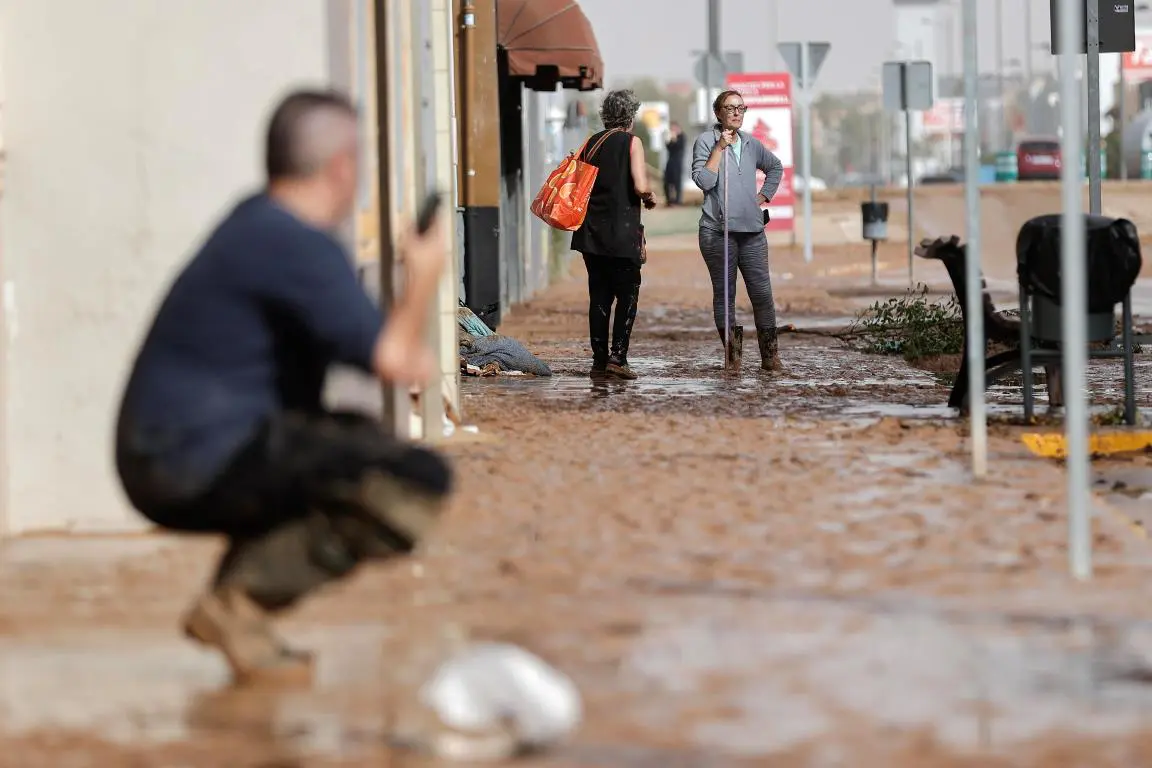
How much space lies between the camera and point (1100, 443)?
1190cm

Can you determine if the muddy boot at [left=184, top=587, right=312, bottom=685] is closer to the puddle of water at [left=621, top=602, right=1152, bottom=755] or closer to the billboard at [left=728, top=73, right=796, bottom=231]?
the puddle of water at [left=621, top=602, right=1152, bottom=755]

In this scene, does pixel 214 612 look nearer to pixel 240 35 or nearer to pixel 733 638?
pixel 733 638

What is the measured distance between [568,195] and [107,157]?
690 cm

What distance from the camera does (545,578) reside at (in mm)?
7844

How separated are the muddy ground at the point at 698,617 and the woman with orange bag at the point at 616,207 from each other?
11.7ft

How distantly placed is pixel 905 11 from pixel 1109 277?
122 meters

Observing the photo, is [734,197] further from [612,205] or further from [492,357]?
[492,357]

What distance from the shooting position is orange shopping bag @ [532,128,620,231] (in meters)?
15.4

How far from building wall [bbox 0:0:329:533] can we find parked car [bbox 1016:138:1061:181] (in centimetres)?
7363

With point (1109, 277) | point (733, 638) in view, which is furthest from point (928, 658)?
point (1109, 277)

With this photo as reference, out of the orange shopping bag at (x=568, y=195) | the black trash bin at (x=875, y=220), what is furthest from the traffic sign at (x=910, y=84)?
the orange shopping bag at (x=568, y=195)

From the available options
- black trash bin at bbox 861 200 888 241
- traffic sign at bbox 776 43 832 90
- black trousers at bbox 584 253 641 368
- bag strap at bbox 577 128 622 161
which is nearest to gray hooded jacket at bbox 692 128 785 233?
bag strap at bbox 577 128 622 161

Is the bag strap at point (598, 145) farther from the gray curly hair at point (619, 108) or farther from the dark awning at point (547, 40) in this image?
the dark awning at point (547, 40)

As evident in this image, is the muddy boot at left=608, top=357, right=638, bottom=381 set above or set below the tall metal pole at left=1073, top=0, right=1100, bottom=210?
below
